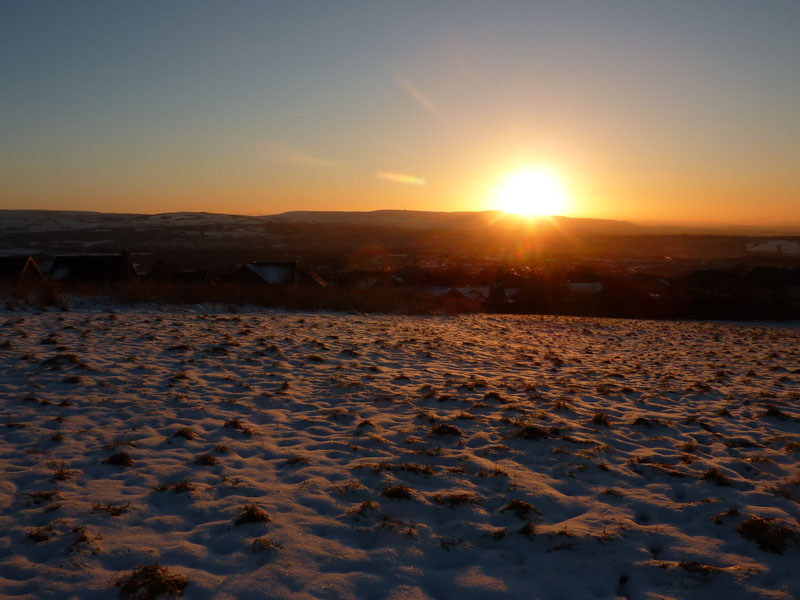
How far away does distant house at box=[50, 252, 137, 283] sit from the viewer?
3981cm

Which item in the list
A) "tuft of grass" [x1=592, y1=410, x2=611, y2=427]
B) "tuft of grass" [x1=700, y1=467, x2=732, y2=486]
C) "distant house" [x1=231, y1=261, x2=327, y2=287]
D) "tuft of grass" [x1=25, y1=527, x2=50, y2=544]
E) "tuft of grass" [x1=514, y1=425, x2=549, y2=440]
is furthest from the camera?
"distant house" [x1=231, y1=261, x2=327, y2=287]

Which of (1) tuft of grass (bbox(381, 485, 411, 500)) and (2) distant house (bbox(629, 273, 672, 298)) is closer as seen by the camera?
(1) tuft of grass (bbox(381, 485, 411, 500))

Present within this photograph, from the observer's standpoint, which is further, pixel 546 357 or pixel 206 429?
pixel 546 357

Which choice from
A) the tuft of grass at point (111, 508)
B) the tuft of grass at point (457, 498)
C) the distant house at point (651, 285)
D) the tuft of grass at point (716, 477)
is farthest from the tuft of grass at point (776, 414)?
the distant house at point (651, 285)

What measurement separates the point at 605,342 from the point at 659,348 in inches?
85.4

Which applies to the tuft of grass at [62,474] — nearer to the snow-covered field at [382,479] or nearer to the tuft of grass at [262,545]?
the snow-covered field at [382,479]

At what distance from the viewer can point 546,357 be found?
14531 mm

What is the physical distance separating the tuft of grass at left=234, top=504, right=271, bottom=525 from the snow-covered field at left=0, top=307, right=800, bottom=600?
0.02m

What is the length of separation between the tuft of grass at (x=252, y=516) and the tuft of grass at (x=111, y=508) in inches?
44.1

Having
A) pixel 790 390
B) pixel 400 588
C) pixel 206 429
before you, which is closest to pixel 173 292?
pixel 206 429

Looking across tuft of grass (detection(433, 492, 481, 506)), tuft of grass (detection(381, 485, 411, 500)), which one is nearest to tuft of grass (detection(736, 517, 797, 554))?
tuft of grass (detection(433, 492, 481, 506))

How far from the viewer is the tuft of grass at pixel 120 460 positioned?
5.52 m

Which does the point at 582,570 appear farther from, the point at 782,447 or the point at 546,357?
the point at 546,357

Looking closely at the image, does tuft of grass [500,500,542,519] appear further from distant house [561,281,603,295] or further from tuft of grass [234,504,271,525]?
distant house [561,281,603,295]
